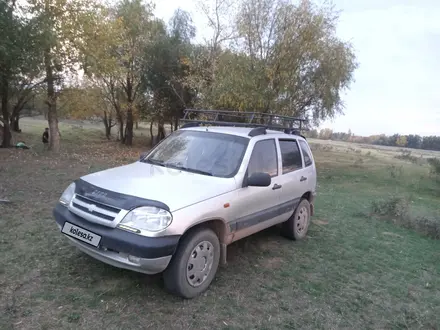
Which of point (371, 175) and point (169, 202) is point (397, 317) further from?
point (371, 175)

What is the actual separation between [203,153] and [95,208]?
1542mm

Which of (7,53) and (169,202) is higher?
(7,53)

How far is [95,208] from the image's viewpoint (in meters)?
3.23

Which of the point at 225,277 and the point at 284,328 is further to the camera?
the point at 225,277

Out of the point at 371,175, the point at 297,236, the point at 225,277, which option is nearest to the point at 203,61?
the point at 371,175

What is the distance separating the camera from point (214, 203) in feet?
11.3

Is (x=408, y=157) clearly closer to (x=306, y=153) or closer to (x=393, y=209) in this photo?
(x=393, y=209)

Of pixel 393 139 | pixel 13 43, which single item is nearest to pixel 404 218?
pixel 13 43

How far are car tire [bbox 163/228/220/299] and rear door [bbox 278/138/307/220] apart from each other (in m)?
1.58

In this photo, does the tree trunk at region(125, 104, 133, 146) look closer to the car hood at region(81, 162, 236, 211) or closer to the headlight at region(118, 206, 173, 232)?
the car hood at region(81, 162, 236, 211)

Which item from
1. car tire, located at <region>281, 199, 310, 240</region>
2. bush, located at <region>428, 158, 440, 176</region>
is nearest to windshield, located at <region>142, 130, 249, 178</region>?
car tire, located at <region>281, 199, 310, 240</region>

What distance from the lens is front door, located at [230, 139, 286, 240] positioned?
3861 mm

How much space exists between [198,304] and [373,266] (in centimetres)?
290

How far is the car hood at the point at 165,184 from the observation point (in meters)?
3.20
